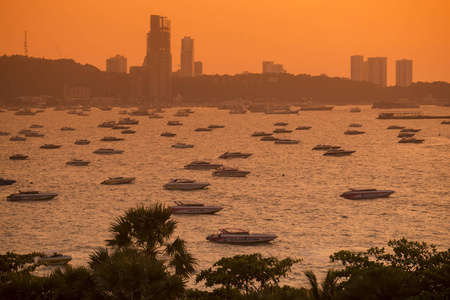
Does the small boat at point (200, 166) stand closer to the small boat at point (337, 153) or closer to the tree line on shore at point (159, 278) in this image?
the small boat at point (337, 153)

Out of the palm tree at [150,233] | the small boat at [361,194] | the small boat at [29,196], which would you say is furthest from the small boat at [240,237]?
the small boat at [29,196]

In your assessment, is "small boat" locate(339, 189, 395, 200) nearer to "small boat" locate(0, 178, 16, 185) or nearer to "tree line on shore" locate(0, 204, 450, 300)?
"small boat" locate(0, 178, 16, 185)

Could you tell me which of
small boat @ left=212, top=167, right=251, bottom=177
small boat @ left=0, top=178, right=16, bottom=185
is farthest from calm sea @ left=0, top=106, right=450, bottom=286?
small boat @ left=212, top=167, right=251, bottom=177

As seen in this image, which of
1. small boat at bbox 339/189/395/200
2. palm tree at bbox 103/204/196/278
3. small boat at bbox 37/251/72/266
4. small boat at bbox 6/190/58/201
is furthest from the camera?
small boat at bbox 339/189/395/200

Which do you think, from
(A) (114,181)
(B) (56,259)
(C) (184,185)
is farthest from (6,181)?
(B) (56,259)

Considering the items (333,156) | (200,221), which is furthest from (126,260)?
(333,156)

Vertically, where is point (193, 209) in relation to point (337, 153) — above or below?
above

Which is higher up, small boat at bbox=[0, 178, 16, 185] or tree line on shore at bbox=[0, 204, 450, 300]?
tree line on shore at bbox=[0, 204, 450, 300]

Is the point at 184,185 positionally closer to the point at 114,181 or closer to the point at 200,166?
the point at 114,181
